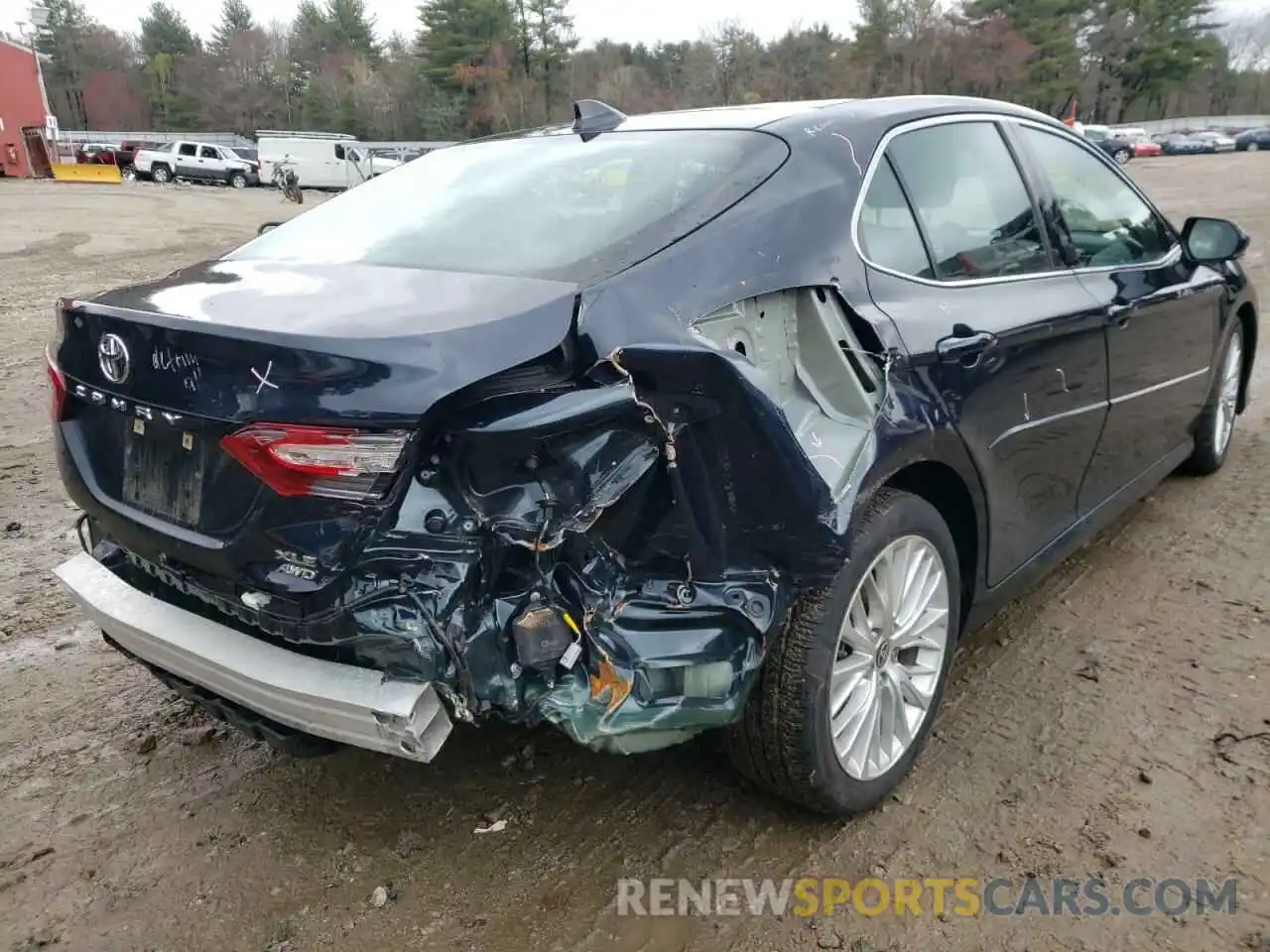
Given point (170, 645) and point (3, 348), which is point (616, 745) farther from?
point (3, 348)

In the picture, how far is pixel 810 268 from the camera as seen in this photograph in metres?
2.24

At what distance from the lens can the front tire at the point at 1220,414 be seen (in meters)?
4.52

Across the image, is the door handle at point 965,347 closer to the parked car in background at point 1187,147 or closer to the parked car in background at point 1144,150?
the parked car in background at point 1144,150

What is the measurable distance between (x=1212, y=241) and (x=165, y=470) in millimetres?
4020

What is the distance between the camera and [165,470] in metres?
2.12

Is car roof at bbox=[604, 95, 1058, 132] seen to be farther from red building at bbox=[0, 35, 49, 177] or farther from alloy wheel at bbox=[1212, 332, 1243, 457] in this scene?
red building at bbox=[0, 35, 49, 177]

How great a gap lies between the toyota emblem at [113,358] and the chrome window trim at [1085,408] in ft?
7.14

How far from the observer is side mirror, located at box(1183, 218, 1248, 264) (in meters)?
3.97

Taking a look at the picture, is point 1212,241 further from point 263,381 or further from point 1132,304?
point 263,381

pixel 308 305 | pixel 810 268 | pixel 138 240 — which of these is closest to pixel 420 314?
pixel 308 305

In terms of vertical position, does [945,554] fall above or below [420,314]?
below

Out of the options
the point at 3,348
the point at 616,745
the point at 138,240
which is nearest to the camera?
the point at 616,745

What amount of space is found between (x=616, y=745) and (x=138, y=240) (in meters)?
16.3

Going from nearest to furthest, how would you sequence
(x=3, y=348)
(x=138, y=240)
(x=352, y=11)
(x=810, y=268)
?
(x=810, y=268) < (x=3, y=348) < (x=138, y=240) < (x=352, y=11)
